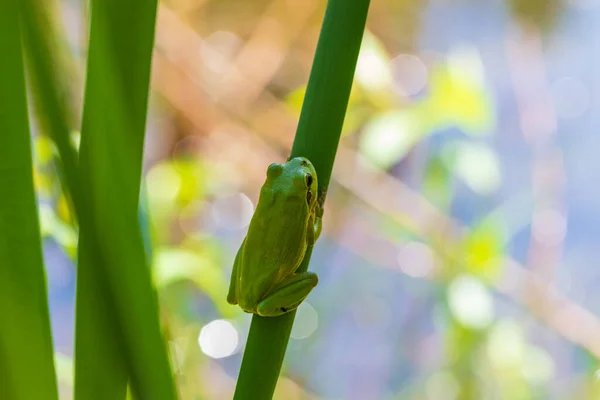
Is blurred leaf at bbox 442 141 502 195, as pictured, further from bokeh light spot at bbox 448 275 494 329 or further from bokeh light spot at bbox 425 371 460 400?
bokeh light spot at bbox 425 371 460 400

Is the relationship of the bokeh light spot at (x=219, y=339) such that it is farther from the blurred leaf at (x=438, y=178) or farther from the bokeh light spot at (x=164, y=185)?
the blurred leaf at (x=438, y=178)

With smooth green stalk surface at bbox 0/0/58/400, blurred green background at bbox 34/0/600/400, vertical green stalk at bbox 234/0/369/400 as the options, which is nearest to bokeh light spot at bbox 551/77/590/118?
blurred green background at bbox 34/0/600/400

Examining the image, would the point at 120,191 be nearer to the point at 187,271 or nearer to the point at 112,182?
the point at 112,182

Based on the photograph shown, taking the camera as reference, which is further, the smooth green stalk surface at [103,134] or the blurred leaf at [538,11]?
the blurred leaf at [538,11]

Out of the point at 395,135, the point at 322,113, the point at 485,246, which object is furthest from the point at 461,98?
the point at 322,113

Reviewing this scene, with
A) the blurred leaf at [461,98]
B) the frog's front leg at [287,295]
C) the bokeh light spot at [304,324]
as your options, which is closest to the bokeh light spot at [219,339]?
the bokeh light spot at [304,324]

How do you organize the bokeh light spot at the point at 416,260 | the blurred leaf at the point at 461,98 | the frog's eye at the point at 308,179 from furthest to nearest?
1. the bokeh light spot at the point at 416,260
2. the blurred leaf at the point at 461,98
3. the frog's eye at the point at 308,179

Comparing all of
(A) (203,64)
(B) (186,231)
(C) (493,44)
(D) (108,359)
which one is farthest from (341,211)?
(D) (108,359)

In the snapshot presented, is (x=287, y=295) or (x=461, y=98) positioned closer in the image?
(x=287, y=295)
